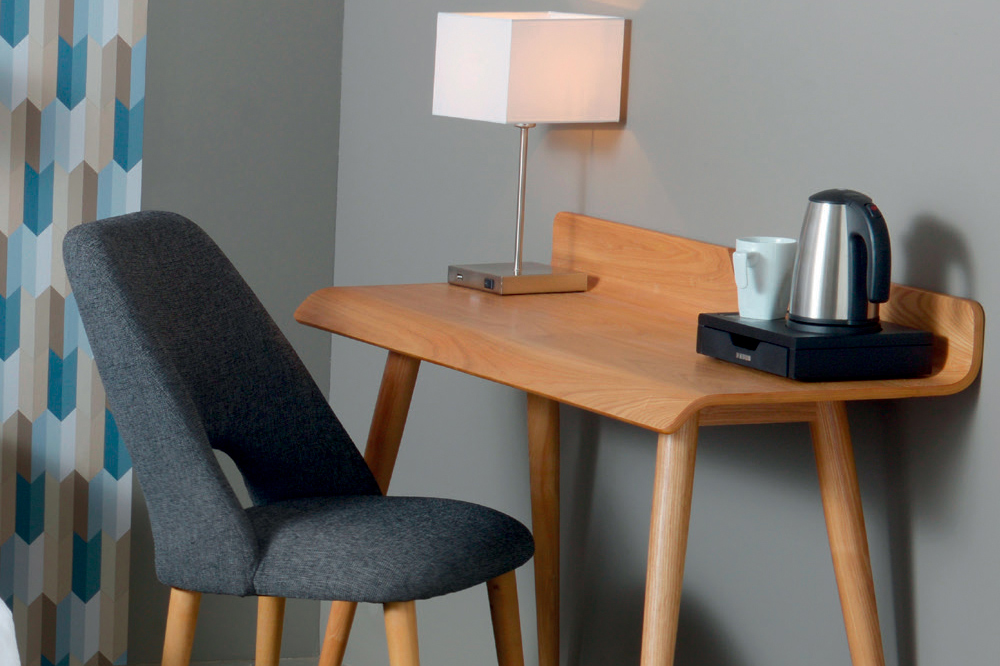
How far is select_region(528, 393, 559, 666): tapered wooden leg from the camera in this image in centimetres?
212

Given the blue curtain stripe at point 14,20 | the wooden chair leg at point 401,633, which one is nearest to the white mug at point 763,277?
the wooden chair leg at point 401,633

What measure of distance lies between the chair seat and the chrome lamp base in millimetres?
411

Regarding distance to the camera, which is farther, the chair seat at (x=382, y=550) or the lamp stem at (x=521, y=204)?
the lamp stem at (x=521, y=204)

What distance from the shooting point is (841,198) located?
1503 millimetres

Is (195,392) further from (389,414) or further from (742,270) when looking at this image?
(742,270)

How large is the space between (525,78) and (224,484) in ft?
2.59

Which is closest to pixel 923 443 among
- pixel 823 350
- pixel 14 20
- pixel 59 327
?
pixel 823 350

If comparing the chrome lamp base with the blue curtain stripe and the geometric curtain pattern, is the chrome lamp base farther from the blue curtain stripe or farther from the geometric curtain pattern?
the blue curtain stripe

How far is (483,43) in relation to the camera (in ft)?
6.56

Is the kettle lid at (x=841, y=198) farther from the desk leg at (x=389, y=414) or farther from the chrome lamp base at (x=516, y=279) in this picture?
the desk leg at (x=389, y=414)

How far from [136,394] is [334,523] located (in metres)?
0.31

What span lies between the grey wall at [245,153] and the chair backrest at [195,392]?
2.83ft

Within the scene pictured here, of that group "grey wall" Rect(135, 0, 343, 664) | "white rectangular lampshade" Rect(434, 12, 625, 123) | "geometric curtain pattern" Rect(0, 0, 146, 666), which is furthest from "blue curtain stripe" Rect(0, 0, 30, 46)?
"white rectangular lampshade" Rect(434, 12, 625, 123)

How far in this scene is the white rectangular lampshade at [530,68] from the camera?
1.97m
